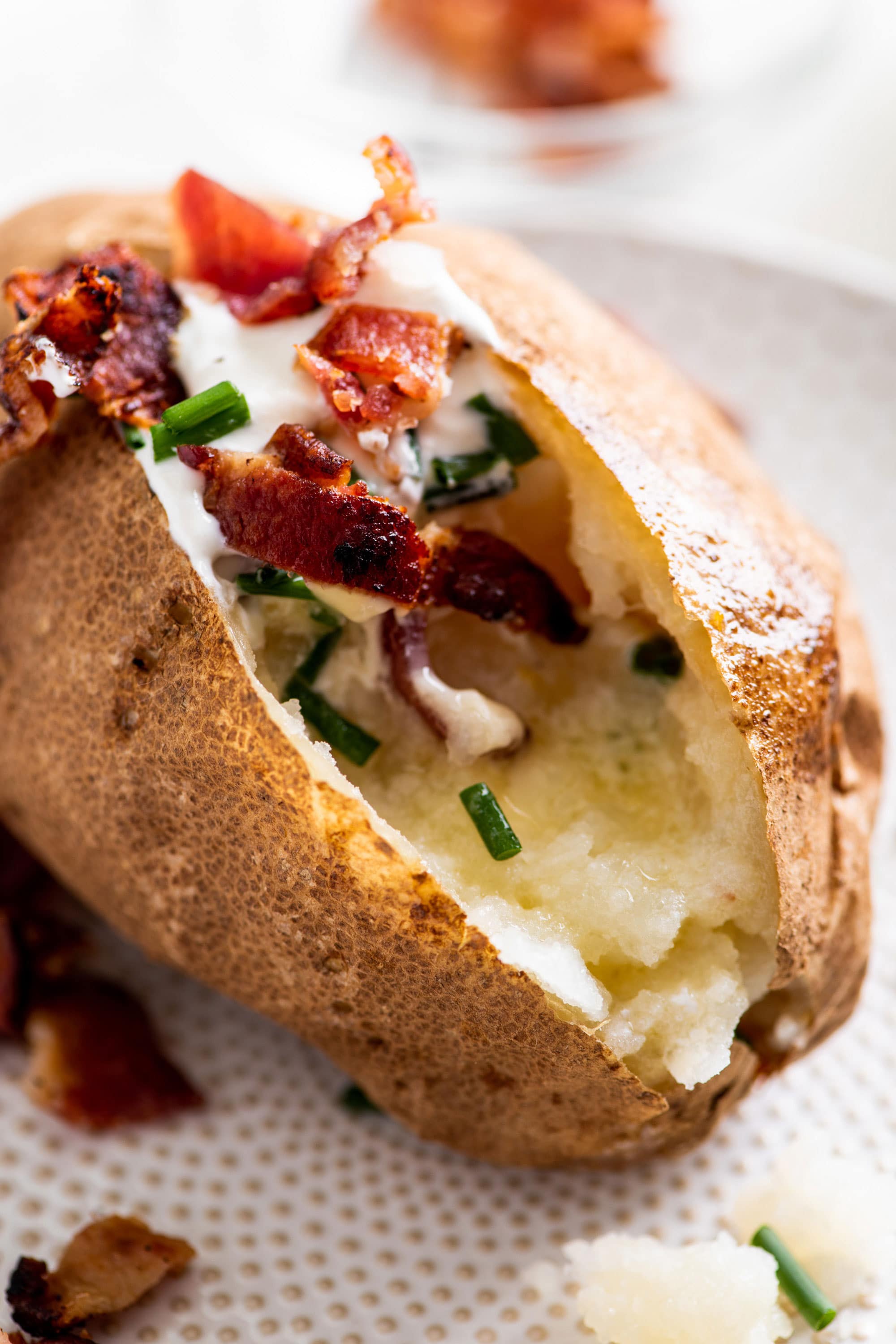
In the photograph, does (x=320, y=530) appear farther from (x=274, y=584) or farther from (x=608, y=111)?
(x=608, y=111)

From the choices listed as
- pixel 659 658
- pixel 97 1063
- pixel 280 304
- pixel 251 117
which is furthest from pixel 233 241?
pixel 251 117

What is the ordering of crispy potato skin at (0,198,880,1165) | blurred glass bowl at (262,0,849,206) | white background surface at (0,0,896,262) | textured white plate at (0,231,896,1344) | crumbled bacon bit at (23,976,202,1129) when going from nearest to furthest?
crispy potato skin at (0,198,880,1165), textured white plate at (0,231,896,1344), crumbled bacon bit at (23,976,202,1129), blurred glass bowl at (262,0,849,206), white background surface at (0,0,896,262)

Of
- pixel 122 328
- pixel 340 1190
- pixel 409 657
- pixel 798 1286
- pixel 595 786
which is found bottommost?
pixel 340 1190

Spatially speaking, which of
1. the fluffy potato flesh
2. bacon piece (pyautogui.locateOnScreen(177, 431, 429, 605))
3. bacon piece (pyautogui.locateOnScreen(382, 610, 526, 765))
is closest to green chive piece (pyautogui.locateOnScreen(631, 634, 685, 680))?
the fluffy potato flesh

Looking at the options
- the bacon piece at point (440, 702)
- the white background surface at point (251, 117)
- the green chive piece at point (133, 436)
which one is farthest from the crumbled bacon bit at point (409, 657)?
the white background surface at point (251, 117)

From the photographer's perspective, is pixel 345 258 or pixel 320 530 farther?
pixel 345 258

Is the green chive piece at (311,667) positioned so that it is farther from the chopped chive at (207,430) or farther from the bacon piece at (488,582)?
the chopped chive at (207,430)

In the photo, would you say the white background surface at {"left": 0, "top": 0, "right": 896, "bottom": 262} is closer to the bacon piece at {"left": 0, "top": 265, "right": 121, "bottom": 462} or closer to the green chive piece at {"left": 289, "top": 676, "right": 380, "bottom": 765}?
the bacon piece at {"left": 0, "top": 265, "right": 121, "bottom": 462}

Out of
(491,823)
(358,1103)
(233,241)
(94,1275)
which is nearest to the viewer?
(491,823)

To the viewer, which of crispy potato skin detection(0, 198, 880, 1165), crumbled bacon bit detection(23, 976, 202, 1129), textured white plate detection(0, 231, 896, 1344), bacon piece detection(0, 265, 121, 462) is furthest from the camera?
crumbled bacon bit detection(23, 976, 202, 1129)
